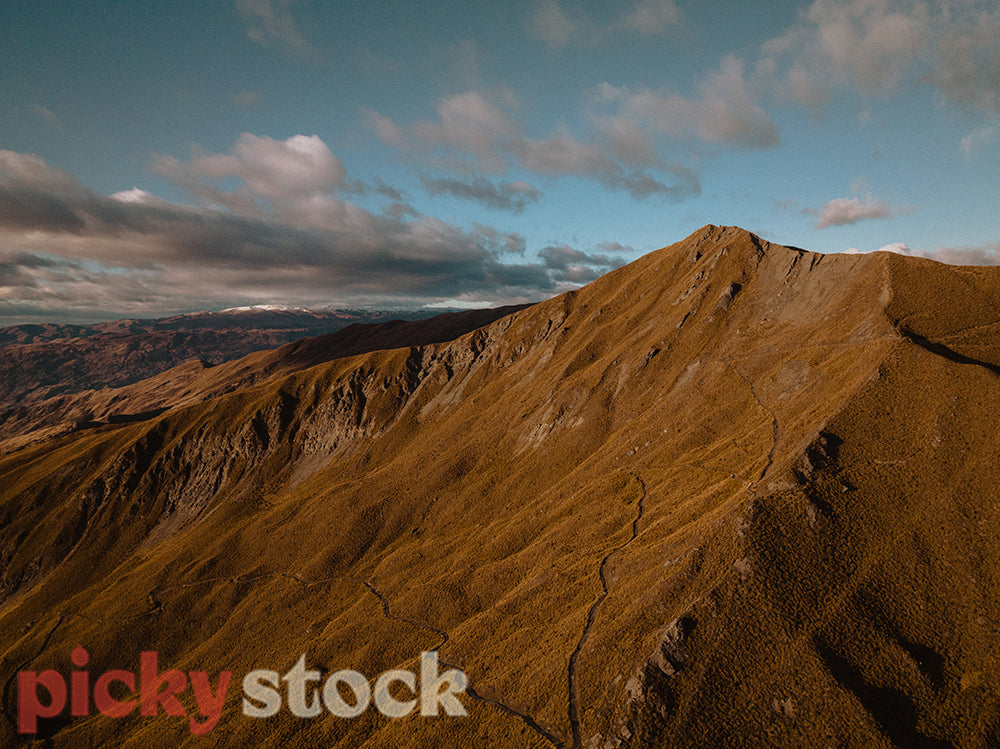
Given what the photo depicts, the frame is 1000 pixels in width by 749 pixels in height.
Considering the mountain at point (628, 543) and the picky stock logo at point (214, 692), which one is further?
the picky stock logo at point (214, 692)

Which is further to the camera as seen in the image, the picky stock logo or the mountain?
the picky stock logo

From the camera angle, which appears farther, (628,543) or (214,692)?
(214,692)

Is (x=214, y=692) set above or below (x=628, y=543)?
below

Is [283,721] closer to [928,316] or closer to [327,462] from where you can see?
[327,462]
